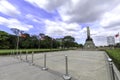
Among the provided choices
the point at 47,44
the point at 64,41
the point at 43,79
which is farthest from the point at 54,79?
the point at 64,41

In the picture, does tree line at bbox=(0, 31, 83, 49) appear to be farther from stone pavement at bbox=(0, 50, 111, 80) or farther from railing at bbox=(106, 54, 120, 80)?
railing at bbox=(106, 54, 120, 80)

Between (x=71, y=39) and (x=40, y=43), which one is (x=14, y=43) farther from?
(x=71, y=39)

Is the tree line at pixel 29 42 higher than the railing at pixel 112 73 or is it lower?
higher

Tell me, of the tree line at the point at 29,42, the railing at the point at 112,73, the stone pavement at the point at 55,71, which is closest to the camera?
the railing at the point at 112,73

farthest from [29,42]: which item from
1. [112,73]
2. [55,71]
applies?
[112,73]

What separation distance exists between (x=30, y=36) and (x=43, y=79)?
71.5 meters

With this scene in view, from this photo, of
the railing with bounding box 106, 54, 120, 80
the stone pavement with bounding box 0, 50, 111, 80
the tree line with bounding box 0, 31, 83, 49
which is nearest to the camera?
the railing with bounding box 106, 54, 120, 80

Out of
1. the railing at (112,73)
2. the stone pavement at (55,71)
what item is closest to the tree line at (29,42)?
the stone pavement at (55,71)

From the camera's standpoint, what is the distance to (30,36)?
74500 mm

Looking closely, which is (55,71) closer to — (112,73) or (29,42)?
(112,73)

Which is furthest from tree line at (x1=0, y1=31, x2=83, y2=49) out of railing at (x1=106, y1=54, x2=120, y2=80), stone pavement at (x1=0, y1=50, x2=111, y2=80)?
railing at (x1=106, y1=54, x2=120, y2=80)

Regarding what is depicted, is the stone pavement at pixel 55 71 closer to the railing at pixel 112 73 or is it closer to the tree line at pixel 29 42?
the railing at pixel 112 73

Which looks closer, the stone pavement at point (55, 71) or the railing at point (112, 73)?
the railing at point (112, 73)

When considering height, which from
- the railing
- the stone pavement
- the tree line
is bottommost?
the stone pavement
